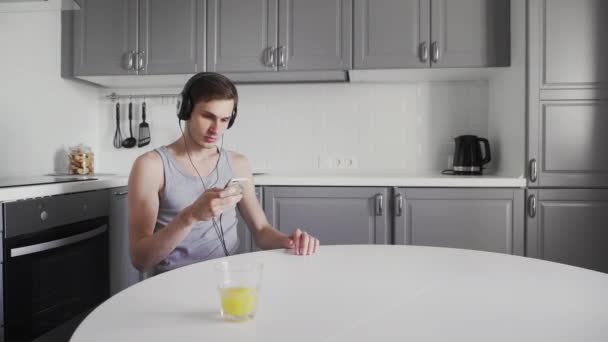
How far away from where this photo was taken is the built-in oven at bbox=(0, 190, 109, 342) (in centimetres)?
188

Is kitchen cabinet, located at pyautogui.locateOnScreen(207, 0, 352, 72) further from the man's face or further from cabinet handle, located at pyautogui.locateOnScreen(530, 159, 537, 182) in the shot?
the man's face

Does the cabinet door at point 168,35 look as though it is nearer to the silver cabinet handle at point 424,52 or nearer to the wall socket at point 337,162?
the wall socket at point 337,162

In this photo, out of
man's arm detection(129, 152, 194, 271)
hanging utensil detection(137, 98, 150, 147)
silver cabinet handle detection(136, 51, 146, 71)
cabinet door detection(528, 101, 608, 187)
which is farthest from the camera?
hanging utensil detection(137, 98, 150, 147)

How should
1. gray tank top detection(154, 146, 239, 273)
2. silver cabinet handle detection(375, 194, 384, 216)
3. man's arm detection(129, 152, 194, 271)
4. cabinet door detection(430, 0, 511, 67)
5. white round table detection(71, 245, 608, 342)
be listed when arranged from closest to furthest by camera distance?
white round table detection(71, 245, 608, 342)
man's arm detection(129, 152, 194, 271)
gray tank top detection(154, 146, 239, 273)
silver cabinet handle detection(375, 194, 384, 216)
cabinet door detection(430, 0, 511, 67)

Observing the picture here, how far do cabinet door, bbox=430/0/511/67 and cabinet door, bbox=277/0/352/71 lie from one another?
47 cm

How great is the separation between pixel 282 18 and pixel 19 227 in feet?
5.51

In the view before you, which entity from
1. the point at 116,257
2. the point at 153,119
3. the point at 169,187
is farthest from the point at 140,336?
the point at 153,119

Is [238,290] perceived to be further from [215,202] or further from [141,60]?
[141,60]

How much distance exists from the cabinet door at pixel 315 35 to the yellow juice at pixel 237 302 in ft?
7.13

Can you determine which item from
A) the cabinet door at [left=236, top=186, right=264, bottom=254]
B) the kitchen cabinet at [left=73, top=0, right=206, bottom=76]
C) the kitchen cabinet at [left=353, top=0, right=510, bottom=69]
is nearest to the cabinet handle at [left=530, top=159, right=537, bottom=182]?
the kitchen cabinet at [left=353, top=0, right=510, bottom=69]

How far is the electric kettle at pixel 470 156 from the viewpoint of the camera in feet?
9.23

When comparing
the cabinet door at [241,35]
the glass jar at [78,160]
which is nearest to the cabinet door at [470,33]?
the cabinet door at [241,35]

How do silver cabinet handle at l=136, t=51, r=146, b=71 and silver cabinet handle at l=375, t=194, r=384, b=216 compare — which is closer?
silver cabinet handle at l=375, t=194, r=384, b=216

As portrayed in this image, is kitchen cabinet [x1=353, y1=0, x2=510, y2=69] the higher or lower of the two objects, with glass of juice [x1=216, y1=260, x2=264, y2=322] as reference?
higher
